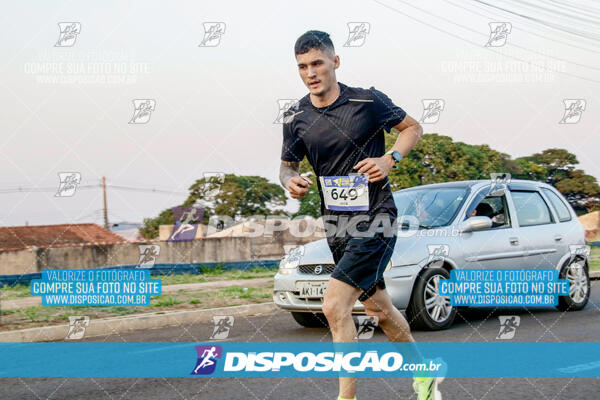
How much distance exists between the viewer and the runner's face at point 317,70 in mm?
3910

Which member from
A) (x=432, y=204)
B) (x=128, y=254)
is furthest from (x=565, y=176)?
(x=432, y=204)

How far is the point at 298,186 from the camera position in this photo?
388cm

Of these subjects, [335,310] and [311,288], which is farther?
[311,288]

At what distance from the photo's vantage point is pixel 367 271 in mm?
3789

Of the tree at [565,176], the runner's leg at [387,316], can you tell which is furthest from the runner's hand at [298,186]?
the tree at [565,176]

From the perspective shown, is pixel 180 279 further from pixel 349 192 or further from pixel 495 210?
Answer: pixel 349 192

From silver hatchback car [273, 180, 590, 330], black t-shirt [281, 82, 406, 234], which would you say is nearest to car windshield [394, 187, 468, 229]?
silver hatchback car [273, 180, 590, 330]

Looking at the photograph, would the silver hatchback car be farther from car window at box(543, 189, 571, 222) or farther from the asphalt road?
the asphalt road

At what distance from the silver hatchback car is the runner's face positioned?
11.5ft

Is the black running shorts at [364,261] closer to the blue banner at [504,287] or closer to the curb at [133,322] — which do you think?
the blue banner at [504,287]

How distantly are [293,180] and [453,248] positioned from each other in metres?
4.25

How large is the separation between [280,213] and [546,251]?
23572mm

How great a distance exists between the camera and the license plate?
7246 mm

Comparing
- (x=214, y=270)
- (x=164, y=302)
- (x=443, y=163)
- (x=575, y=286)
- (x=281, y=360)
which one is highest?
(x=443, y=163)
